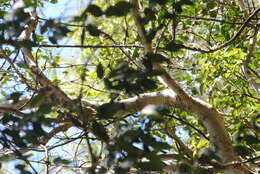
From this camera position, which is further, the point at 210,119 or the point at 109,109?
the point at 210,119

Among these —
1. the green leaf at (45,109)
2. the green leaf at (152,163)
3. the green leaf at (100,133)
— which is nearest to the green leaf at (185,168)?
the green leaf at (152,163)

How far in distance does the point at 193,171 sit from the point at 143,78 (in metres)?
0.25

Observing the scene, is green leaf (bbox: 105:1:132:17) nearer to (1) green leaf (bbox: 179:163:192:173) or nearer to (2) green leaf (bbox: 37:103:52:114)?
(2) green leaf (bbox: 37:103:52:114)

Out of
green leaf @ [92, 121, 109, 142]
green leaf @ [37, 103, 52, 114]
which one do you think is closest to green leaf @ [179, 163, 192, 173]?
green leaf @ [92, 121, 109, 142]

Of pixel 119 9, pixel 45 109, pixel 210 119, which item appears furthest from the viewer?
pixel 210 119

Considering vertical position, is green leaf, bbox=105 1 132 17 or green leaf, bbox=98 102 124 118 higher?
green leaf, bbox=105 1 132 17

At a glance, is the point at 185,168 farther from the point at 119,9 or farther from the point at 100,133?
the point at 119,9

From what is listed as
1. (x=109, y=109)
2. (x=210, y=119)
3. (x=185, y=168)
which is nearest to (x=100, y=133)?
(x=109, y=109)

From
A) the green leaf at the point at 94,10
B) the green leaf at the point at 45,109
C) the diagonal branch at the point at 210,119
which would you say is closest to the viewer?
the green leaf at the point at 45,109

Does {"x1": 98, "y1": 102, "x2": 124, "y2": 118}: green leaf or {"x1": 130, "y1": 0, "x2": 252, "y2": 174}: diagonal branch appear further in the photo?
{"x1": 130, "y1": 0, "x2": 252, "y2": 174}: diagonal branch

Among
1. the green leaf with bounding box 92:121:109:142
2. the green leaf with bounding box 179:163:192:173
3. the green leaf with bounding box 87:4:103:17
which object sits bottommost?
the green leaf with bounding box 179:163:192:173

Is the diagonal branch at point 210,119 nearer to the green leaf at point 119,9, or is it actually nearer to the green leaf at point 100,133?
the green leaf at point 119,9

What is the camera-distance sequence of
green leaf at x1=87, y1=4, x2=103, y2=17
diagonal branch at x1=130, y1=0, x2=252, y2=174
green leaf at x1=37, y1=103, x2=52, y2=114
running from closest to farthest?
green leaf at x1=37, y1=103, x2=52, y2=114, green leaf at x1=87, y1=4, x2=103, y2=17, diagonal branch at x1=130, y1=0, x2=252, y2=174

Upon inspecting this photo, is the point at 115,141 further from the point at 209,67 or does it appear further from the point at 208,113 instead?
the point at 209,67
